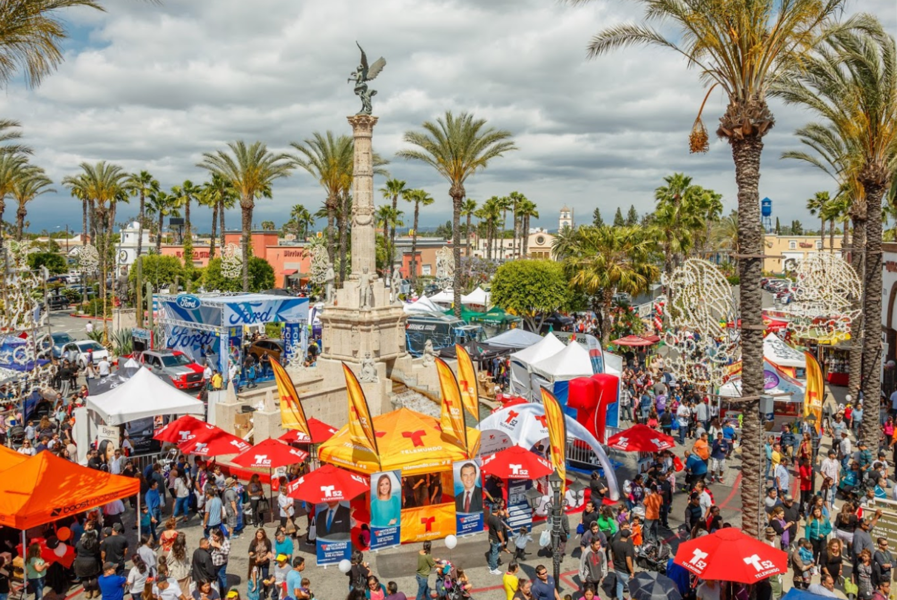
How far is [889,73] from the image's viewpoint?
16.1 metres

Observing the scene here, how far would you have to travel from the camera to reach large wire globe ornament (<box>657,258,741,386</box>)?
17.6 metres

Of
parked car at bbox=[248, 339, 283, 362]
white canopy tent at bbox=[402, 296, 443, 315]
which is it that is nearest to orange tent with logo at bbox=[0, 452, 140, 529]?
parked car at bbox=[248, 339, 283, 362]

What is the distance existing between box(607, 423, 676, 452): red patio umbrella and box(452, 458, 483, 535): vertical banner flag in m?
3.75

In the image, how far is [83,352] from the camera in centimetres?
2973

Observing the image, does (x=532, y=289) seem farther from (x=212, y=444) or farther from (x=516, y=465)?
(x=212, y=444)

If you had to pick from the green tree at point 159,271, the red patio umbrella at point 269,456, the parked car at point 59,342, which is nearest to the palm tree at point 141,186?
the green tree at point 159,271

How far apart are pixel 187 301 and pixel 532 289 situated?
19346 mm

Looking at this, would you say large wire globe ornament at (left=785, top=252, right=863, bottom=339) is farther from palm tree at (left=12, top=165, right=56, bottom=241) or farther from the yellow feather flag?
palm tree at (left=12, top=165, right=56, bottom=241)

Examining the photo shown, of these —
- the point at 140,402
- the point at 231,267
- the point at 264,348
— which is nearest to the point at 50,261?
the point at 231,267

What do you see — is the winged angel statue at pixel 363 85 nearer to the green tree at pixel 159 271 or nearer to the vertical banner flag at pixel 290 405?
the vertical banner flag at pixel 290 405

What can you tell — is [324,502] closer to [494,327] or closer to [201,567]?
[201,567]

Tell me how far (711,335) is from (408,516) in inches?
403

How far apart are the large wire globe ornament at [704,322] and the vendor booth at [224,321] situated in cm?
1300

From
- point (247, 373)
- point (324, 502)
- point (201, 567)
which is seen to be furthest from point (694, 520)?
point (247, 373)
